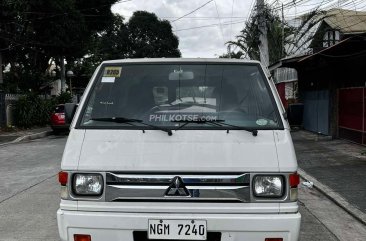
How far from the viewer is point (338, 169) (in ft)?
32.8

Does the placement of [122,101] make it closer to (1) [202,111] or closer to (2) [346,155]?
(1) [202,111]

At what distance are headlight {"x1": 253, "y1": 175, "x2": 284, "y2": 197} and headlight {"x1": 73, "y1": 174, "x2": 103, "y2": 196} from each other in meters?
1.14

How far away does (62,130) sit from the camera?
22.0 m

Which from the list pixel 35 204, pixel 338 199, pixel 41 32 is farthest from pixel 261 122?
pixel 41 32

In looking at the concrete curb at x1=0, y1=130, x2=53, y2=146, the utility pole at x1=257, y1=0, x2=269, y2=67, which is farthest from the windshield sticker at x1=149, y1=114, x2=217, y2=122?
the concrete curb at x1=0, y1=130, x2=53, y2=146

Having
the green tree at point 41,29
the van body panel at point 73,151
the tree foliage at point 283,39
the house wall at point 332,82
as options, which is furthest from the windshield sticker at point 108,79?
the tree foliage at point 283,39

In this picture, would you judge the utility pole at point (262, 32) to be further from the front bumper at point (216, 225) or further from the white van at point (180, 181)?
the front bumper at point (216, 225)

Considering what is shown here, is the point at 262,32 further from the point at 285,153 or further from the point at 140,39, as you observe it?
the point at 140,39

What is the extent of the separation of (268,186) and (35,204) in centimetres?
466

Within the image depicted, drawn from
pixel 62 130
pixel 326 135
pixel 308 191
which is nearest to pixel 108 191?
pixel 308 191

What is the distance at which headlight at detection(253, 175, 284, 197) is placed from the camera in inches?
136

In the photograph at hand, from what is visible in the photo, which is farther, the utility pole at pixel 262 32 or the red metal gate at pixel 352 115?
the utility pole at pixel 262 32

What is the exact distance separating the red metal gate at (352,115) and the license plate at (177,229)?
11410 mm

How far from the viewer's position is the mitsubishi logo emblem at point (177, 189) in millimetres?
3406
